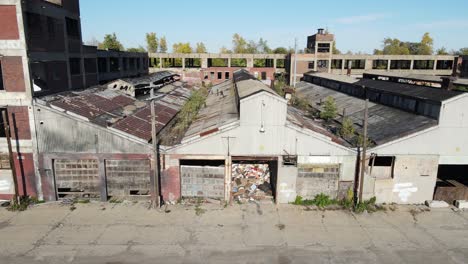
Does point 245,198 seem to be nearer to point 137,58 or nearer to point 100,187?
point 100,187

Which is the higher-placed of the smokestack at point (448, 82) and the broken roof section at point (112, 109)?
the smokestack at point (448, 82)

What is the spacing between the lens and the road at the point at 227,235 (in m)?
14.5

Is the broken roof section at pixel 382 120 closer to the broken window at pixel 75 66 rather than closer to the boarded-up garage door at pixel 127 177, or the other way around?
the boarded-up garage door at pixel 127 177

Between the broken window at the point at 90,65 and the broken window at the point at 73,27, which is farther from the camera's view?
the broken window at the point at 90,65

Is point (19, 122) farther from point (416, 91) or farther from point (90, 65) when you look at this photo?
point (416, 91)

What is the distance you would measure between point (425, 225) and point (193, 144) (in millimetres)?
13834

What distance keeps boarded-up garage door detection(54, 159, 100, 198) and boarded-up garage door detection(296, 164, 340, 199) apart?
12637mm

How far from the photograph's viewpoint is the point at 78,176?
64.5 feet

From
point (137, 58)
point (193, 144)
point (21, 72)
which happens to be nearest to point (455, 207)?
point (193, 144)

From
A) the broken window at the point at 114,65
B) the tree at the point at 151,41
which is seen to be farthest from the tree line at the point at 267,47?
the broken window at the point at 114,65

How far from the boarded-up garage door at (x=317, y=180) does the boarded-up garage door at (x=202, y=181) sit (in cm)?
493

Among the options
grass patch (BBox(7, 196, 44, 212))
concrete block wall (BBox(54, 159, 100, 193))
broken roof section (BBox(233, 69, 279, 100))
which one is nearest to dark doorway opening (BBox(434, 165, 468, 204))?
broken roof section (BBox(233, 69, 279, 100))

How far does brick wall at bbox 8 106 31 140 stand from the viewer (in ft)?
61.4

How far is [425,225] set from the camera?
17.5m
